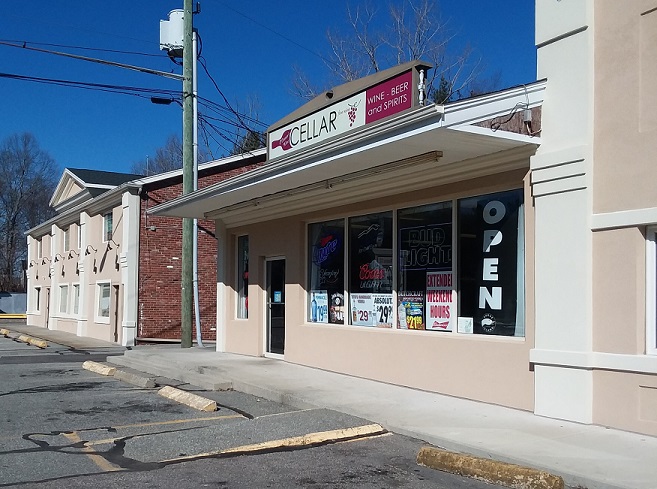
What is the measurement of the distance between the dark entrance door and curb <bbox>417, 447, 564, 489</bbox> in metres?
8.67

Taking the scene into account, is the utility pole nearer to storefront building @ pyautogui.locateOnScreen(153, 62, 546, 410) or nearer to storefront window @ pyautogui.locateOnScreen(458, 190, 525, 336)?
storefront building @ pyautogui.locateOnScreen(153, 62, 546, 410)

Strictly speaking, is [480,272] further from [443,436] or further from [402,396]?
[443,436]

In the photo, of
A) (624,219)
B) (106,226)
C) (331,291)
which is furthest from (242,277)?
(106,226)

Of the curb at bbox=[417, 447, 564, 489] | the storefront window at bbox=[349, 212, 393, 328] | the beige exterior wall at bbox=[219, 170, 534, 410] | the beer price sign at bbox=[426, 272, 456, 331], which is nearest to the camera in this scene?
the curb at bbox=[417, 447, 564, 489]

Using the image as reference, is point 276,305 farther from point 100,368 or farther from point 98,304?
point 98,304

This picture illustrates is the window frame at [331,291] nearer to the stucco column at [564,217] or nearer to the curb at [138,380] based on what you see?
the curb at [138,380]

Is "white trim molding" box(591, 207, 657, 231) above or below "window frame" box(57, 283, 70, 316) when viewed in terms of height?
above

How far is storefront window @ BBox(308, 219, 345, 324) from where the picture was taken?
536 inches

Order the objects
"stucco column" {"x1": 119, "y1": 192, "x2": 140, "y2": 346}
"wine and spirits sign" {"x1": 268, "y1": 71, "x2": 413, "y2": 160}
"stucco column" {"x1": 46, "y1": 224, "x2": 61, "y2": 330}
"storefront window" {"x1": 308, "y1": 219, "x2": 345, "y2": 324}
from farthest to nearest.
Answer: "stucco column" {"x1": 46, "y1": 224, "x2": 61, "y2": 330}, "stucco column" {"x1": 119, "y1": 192, "x2": 140, "y2": 346}, "storefront window" {"x1": 308, "y1": 219, "x2": 345, "y2": 324}, "wine and spirits sign" {"x1": 268, "y1": 71, "x2": 413, "y2": 160}

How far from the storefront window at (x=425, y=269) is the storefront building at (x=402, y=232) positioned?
25 millimetres

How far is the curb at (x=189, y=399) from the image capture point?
10.3m

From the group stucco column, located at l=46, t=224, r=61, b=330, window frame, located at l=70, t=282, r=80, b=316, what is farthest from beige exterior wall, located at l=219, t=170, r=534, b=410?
stucco column, located at l=46, t=224, r=61, b=330

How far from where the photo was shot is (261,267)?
53.5ft

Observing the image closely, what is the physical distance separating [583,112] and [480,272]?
2.66m
